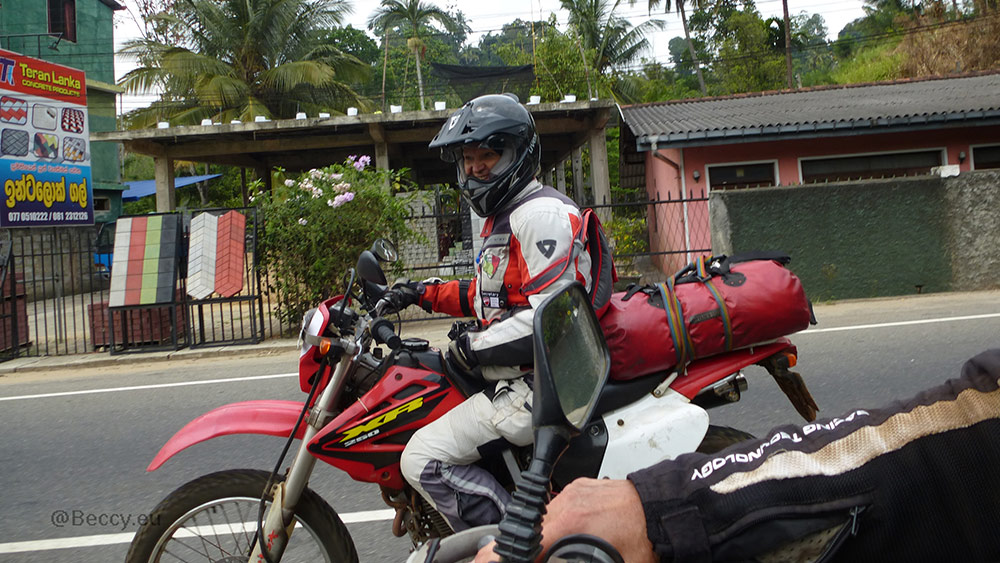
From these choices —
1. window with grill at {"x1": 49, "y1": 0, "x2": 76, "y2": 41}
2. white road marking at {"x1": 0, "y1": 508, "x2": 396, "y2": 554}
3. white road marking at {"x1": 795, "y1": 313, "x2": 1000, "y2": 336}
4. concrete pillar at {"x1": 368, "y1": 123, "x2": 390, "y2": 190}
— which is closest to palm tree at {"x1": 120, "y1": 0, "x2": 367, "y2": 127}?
window with grill at {"x1": 49, "y1": 0, "x2": 76, "y2": 41}

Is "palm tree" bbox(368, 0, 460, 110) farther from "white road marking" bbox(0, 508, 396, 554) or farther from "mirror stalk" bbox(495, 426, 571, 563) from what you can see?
"mirror stalk" bbox(495, 426, 571, 563)

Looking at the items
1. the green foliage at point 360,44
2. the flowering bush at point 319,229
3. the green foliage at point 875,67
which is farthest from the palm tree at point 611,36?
the flowering bush at point 319,229

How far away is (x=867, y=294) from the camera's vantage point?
10844 millimetres

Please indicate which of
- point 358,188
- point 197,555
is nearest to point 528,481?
point 197,555

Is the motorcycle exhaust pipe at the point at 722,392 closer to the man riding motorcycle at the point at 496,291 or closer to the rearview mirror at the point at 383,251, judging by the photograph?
the man riding motorcycle at the point at 496,291

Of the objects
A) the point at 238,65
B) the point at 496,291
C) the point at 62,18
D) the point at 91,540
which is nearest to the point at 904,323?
the point at 496,291

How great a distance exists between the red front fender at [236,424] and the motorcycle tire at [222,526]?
14 centimetres

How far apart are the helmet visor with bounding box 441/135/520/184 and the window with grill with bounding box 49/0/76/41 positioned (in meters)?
27.2

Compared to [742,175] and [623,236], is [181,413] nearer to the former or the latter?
[623,236]

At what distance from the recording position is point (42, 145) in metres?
17.0

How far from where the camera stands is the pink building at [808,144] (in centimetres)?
1484

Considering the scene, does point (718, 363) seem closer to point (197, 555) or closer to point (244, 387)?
point (197, 555)

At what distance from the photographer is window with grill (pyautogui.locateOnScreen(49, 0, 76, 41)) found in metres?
25.3

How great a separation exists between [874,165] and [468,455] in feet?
52.5
